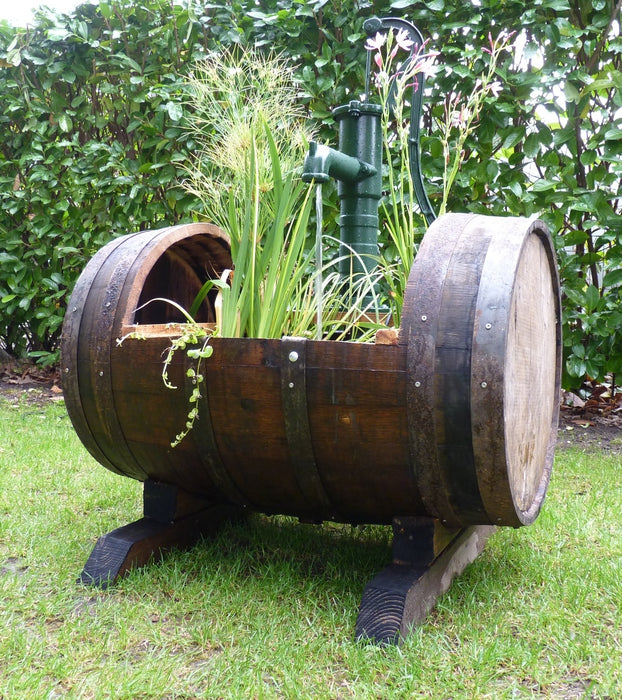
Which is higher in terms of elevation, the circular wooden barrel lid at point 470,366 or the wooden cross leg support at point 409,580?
the circular wooden barrel lid at point 470,366

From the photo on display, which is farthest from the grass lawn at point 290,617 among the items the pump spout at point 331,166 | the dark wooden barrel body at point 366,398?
the pump spout at point 331,166

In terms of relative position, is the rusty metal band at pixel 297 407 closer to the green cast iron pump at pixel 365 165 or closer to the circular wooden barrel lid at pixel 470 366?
the circular wooden barrel lid at pixel 470 366

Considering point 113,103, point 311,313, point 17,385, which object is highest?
point 113,103

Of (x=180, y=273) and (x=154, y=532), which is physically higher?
(x=180, y=273)

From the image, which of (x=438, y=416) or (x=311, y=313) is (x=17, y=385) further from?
(x=438, y=416)

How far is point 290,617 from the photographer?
1581 mm

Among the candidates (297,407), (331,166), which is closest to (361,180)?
(331,166)

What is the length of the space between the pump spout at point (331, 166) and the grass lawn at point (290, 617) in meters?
1.05

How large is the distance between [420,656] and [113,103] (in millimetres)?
4072

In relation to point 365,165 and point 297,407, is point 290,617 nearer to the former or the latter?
point 297,407

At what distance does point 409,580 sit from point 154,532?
74 cm

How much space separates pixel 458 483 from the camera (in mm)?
1462

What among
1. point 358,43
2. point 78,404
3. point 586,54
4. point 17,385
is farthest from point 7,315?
point 586,54

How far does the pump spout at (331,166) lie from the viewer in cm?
172
